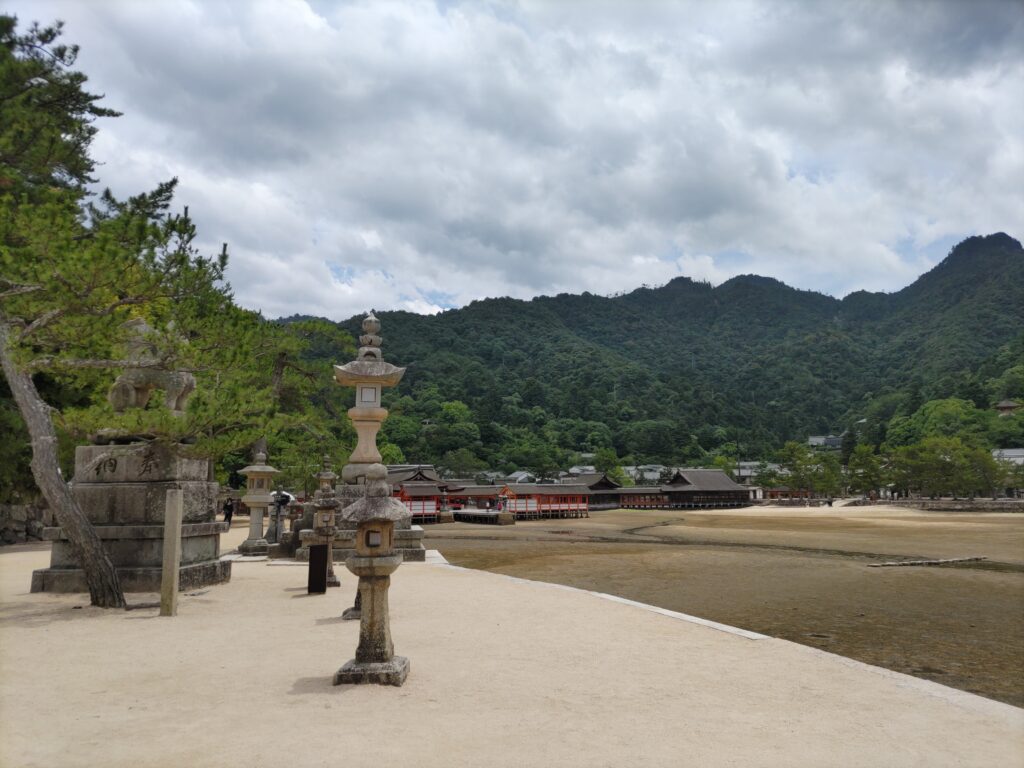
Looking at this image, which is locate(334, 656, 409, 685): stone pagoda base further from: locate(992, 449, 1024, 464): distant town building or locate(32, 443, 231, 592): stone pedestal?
locate(992, 449, 1024, 464): distant town building

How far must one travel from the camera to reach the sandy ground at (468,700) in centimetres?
366

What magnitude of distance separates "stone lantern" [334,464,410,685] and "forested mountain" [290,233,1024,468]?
7289cm

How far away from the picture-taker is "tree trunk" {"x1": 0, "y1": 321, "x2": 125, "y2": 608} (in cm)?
815

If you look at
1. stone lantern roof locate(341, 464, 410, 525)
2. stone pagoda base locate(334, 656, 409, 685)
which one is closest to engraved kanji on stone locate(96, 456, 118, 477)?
stone lantern roof locate(341, 464, 410, 525)

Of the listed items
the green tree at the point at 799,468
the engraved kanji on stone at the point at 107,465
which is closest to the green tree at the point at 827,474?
the green tree at the point at 799,468

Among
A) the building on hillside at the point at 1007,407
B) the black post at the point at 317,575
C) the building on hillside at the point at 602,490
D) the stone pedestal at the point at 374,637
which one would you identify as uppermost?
the building on hillside at the point at 1007,407

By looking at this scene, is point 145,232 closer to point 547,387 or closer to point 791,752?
point 791,752

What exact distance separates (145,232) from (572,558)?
578 inches

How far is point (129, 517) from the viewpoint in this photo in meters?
9.51

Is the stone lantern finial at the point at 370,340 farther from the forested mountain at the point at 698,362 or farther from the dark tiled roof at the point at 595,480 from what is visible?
the forested mountain at the point at 698,362

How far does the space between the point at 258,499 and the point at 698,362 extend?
14857 centimetres

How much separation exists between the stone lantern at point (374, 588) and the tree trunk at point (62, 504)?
16.2 feet

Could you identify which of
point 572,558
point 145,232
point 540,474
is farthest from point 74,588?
point 540,474

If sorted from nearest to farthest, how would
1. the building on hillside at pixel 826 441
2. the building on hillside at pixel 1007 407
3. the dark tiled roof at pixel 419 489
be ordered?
the dark tiled roof at pixel 419 489 < the building on hillside at pixel 1007 407 < the building on hillside at pixel 826 441
